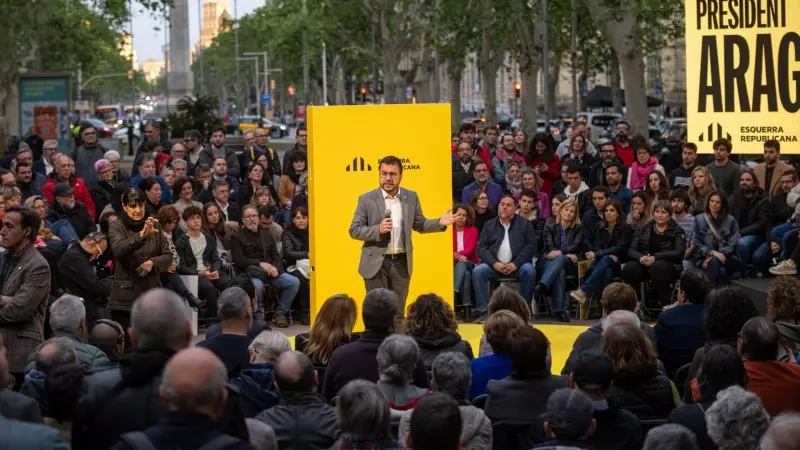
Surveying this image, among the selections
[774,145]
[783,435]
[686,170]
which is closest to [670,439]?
[783,435]

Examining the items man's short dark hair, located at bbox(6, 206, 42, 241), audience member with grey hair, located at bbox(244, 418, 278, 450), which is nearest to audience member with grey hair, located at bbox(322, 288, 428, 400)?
audience member with grey hair, located at bbox(244, 418, 278, 450)

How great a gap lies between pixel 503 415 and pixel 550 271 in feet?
28.3

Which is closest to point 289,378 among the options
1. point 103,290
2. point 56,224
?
point 103,290

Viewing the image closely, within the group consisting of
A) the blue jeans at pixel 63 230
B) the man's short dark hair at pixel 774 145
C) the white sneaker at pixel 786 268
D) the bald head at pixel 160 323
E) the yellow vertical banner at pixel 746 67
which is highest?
the yellow vertical banner at pixel 746 67

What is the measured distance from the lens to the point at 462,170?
19.9 metres

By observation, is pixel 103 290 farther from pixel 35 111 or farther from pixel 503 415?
pixel 35 111

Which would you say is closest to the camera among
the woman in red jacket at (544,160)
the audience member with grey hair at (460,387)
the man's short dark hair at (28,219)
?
the audience member with grey hair at (460,387)

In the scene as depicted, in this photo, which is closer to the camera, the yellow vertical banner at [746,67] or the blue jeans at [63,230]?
the yellow vertical banner at [746,67]

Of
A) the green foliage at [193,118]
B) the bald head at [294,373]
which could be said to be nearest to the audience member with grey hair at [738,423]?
the bald head at [294,373]

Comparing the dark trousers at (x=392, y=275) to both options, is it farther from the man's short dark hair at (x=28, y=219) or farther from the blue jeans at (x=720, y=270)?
the blue jeans at (x=720, y=270)

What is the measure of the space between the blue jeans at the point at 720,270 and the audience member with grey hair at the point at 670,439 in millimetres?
9882

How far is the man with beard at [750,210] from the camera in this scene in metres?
16.8

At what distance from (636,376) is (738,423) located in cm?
151

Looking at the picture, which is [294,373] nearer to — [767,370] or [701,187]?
[767,370]
